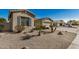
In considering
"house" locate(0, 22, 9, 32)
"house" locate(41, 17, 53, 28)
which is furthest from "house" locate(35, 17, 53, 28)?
"house" locate(0, 22, 9, 32)

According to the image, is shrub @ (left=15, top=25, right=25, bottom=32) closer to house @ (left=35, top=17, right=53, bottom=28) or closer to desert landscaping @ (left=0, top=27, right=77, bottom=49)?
desert landscaping @ (left=0, top=27, right=77, bottom=49)

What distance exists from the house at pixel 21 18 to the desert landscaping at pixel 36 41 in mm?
124

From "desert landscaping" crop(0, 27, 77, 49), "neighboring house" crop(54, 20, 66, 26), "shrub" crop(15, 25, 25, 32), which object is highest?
"neighboring house" crop(54, 20, 66, 26)

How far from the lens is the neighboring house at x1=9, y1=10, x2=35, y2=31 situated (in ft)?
9.58

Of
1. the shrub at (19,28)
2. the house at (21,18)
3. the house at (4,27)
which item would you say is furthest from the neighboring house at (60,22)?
the house at (4,27)

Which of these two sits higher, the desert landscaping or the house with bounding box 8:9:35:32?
the house with bounding box 8:9:35:32

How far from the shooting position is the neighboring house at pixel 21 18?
115 inches

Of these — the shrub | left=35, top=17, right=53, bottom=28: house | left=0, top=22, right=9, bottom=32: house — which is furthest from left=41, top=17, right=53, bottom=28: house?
left=0, top=22, right=9, bottom=32: house

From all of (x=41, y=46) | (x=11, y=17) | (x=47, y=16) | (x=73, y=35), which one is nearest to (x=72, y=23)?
(x=73, y=35)

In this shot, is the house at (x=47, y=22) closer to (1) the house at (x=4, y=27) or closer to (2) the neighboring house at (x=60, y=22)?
(2) the neighboring house at (x=60, y=22)

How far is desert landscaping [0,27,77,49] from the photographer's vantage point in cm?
291

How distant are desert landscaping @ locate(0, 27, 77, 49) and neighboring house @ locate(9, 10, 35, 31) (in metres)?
0.12

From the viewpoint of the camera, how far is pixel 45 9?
292 cm
